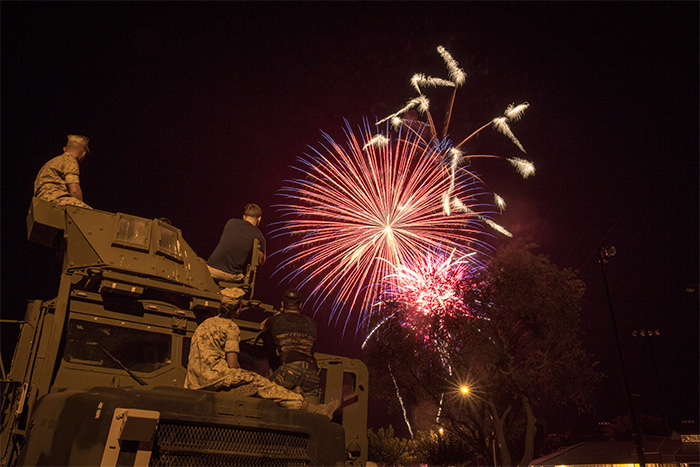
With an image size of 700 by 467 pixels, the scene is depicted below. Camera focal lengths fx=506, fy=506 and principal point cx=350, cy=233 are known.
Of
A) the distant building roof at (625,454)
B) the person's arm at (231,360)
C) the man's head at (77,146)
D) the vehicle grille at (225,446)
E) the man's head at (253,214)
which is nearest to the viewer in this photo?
the vehicle grille at (225,446)

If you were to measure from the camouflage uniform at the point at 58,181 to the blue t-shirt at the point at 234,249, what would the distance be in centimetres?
187

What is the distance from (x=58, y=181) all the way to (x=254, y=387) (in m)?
4.25

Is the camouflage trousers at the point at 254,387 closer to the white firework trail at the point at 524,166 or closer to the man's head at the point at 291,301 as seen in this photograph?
the man's head at the point at 291,301

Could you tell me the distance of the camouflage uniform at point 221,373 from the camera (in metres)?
4.84

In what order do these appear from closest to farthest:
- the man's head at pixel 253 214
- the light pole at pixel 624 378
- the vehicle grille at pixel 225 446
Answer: the vehicle grille at pixel 225 446 < the man's head at pixel 253 214 < the light pole at pixel 624 378

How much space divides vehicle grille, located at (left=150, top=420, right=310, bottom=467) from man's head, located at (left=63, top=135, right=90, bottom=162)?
500cm

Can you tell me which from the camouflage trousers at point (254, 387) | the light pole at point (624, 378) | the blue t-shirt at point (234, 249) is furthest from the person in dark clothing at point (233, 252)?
the light pole at point (624, 378)

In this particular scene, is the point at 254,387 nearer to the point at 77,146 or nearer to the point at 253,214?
the point at 253,214

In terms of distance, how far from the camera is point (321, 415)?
4812mm

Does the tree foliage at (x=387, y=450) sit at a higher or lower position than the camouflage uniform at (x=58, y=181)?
lower

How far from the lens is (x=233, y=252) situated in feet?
24.8

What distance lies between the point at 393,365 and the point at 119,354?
2625cm

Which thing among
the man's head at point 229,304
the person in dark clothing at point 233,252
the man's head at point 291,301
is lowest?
the man's head at point 229,304

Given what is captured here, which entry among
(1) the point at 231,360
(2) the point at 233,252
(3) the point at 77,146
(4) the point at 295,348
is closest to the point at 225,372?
(1) the point at 231,360
